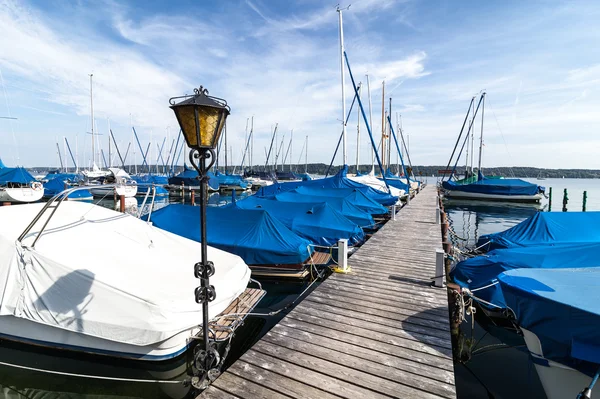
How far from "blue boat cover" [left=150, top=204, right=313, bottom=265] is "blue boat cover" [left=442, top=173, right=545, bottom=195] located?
38480mm

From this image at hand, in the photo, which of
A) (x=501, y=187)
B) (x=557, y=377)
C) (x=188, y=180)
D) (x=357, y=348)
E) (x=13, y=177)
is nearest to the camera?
(x=557, y=377)

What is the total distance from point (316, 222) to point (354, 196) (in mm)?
6642

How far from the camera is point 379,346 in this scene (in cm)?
527

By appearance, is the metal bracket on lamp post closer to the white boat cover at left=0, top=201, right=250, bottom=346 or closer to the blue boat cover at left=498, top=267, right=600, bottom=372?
the white boat cover at left=0, top=201, right=250, bottom=346

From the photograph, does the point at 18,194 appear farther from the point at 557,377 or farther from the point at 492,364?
the point at 557,377

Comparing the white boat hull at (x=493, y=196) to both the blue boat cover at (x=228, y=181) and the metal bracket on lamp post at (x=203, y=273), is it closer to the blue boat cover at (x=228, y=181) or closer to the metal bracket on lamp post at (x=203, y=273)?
the blue boat cover at (x=228, y=181)

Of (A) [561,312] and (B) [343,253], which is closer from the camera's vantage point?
(A) [561,312]

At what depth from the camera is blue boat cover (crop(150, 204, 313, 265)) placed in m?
10.6

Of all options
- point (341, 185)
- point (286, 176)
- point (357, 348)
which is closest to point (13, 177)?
point (341, 185)

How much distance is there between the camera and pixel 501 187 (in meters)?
40.3

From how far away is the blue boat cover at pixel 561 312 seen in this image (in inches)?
169

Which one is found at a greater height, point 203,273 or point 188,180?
point 188,180

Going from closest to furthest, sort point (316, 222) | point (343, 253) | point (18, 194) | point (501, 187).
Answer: point (343, 253) < point (316, 222) < point (18, 194) < point (501, 187)

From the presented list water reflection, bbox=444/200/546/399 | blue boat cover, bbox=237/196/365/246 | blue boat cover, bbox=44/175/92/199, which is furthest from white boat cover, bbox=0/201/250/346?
blue boat cover, bbox=44/175/92/199
